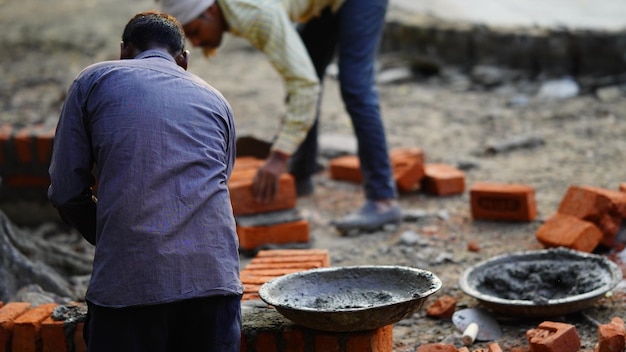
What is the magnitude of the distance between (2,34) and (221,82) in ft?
14.9

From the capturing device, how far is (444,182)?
5945mm

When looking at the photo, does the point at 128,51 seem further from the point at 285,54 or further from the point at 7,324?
the point at 285,54

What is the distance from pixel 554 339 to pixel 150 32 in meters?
1.88

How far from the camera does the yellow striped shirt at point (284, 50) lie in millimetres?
4672

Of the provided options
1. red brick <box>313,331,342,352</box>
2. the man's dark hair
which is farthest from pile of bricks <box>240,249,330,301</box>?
the man's dark hair

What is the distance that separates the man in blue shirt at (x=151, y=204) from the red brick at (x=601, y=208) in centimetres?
230

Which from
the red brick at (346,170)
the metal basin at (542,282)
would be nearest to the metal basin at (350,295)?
the metal basin at (542,282)

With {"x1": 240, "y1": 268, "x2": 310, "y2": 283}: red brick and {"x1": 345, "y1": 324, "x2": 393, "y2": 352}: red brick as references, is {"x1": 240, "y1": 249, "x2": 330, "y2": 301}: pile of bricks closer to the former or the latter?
{"x1": 240, "y1": 268, "x2": 310, "y2": 283}: red brick

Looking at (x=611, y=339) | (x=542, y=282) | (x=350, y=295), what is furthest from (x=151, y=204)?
(x=542, y=282)

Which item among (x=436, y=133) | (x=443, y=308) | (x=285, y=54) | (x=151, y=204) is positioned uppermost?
(x=285, y=54)

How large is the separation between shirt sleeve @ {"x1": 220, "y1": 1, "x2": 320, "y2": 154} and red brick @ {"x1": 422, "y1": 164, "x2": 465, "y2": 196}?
1480mm

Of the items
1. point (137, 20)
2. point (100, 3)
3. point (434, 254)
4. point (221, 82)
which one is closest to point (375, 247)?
point (434, 254)

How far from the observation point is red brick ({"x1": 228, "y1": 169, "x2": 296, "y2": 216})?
5037mm

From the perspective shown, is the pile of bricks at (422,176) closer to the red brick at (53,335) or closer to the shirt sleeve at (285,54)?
the shirt sleeve at (285,54)
